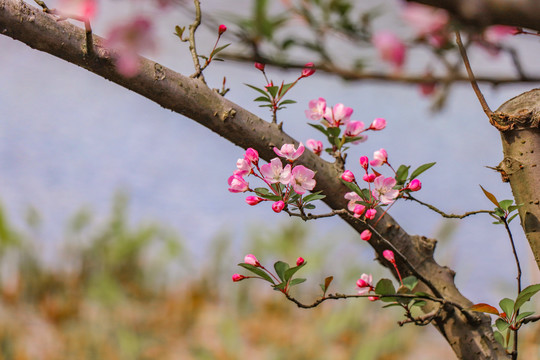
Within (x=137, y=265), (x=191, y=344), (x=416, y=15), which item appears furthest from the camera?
(x=137, y=265)

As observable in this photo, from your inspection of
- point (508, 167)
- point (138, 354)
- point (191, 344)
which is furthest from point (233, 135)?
point (191, 344)

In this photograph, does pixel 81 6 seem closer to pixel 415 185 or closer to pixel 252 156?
pixel 252 156

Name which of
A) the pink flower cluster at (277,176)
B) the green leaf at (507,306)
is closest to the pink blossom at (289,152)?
the pink flower cluster at (277,176)

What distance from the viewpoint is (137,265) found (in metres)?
3.21

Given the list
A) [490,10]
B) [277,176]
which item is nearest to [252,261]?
[277,176]

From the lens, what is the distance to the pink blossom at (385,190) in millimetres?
688

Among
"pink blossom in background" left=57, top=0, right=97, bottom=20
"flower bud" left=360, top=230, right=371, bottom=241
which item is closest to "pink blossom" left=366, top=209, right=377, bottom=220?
"flower bud" left=360, top=230, right=371, bottom=241

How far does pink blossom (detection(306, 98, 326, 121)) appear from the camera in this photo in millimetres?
783

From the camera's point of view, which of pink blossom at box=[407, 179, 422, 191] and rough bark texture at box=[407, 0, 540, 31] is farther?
pink blossom at box=[407, 179, 422, 191]

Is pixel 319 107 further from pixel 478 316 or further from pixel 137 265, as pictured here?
pixel 137 265

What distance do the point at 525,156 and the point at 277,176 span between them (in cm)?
34

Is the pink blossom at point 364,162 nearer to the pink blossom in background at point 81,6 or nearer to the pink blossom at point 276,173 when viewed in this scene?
the pink blossom at point 276,173

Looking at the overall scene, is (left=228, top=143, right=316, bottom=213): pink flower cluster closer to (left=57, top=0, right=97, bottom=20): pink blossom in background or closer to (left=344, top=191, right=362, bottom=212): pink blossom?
(left=344, top=191, right=362, bottom=212): pink blossom

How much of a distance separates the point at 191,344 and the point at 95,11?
8.38ft
